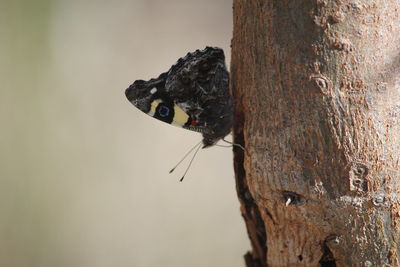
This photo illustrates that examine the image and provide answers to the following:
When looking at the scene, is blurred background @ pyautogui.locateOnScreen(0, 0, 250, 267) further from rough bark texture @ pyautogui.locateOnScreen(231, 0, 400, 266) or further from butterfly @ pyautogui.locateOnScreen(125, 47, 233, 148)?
rough bark texture @ pyautogui.locateOnScreen(231, 0, 400, 266)

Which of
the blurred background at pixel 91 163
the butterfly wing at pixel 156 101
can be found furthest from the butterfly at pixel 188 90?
the blurred background at pixel 91 163

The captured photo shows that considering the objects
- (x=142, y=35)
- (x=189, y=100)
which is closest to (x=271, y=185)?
(x=189, y=100)

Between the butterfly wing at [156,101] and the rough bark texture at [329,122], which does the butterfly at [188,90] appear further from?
the rough bark texture at [329,122]

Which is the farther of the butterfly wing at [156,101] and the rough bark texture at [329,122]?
the butterfly wing at [156,101]

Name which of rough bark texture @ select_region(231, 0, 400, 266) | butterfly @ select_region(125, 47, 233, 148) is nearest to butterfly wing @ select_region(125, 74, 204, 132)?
butterfly @ select_region(125, 47, 233, 148)

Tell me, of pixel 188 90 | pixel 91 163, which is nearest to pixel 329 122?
pixel 188 90

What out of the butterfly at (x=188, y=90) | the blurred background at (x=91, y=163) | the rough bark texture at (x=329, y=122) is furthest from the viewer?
the blurred background at (x=91, y=163)

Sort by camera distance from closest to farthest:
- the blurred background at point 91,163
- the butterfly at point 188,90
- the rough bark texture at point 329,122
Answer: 1. the rough bark texture at point 329,122
2. the butterfly at point 188,90
3. the blurred background at point 91,163
